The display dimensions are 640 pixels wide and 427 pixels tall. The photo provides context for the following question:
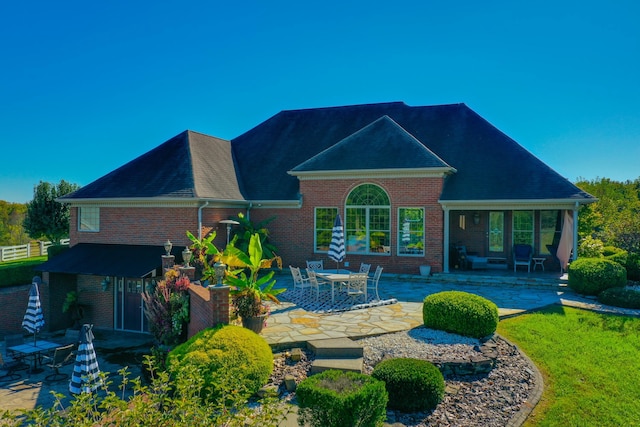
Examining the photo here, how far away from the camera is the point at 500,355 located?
9156mm

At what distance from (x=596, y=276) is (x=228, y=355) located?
12.9 metres

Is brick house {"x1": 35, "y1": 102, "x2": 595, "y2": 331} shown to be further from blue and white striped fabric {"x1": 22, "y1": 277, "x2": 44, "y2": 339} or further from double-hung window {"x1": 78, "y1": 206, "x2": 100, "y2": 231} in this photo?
blue and white striped fabric {"x1": 22, "y1": 277, "x2": 44, "y2": 339}

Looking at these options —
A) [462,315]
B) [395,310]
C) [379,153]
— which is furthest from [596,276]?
[379,153]

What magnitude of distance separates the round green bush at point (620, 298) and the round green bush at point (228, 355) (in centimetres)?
→ 1158

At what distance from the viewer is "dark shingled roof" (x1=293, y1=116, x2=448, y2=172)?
18.3 m

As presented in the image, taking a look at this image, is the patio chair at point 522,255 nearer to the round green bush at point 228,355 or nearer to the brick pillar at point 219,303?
the round green bush at point 228,355

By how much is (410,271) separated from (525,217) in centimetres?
606

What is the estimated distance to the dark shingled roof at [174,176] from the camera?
18.2 meters

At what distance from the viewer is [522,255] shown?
18.5m

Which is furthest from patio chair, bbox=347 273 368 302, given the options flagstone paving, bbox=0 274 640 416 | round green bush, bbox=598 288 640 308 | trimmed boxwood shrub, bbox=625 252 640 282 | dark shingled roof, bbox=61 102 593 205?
trimmed boxwood shrub, bbox=625 252 640 282

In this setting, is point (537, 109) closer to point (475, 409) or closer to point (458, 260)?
point (458, 260)

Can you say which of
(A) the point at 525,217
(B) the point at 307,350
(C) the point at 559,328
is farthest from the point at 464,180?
(B) the point at 307,350

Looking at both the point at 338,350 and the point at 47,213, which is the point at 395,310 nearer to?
the point at 338,350

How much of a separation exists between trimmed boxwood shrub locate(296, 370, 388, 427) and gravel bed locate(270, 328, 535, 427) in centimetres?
96
